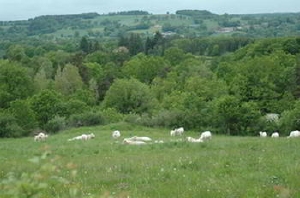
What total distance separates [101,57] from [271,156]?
117 meters

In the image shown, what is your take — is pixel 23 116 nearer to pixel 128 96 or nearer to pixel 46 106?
pixel 46 106

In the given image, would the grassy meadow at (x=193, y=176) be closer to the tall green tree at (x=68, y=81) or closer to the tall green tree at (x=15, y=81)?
the tall green tree at (x=15, y=81)

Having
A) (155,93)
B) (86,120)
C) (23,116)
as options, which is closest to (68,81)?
(155,93)

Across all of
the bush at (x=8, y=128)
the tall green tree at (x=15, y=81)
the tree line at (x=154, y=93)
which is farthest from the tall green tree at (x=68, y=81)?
the bush at (x=8, y=128)

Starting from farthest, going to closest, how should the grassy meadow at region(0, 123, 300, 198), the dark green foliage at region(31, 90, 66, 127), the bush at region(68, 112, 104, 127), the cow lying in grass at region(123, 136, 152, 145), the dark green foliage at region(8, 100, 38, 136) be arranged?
the dark green foliage at region(31, 90, 66, 127) < the dark green foliage at region(8, 100, 38, 136) < the bush at region(68, 112, 104, 127) < the cow lying in grass at region(123, 136, 152, 145) < the grassy meadow at region(0, 123, 300, 198)

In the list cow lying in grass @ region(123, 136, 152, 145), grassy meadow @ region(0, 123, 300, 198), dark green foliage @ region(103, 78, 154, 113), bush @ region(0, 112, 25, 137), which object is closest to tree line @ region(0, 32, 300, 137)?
bush @ region(0, 112, 25, 137)

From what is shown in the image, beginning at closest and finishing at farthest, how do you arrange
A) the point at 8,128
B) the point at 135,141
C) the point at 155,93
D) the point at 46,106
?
1. the point at 135,141
2. the point at 8,128
3. the point at 46,106
4. the point at 155,93

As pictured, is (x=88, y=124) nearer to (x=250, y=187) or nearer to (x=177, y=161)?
(x=177, y=161)

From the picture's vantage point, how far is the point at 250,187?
38.2ft

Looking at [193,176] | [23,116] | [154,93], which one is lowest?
[154,93]

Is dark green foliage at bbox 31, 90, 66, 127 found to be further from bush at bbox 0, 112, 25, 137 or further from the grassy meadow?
the grassy meadow

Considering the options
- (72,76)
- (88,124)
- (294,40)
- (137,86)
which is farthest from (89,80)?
(88,124)

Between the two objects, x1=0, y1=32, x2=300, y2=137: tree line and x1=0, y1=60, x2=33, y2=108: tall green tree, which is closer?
x1=0, y1=32, x2=300, y2=137: tree line

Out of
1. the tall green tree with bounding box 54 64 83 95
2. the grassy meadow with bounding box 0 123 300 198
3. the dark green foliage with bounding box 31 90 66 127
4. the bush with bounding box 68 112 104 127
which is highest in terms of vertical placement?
the grassy meadow with bounding box 0 123 300 198
